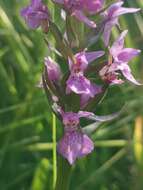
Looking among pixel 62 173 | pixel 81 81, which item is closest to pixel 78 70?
pixel 81 81

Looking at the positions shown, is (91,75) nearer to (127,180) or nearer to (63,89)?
(63,89)

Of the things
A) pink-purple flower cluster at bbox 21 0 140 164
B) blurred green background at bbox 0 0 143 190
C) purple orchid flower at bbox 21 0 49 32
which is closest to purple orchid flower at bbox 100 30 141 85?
pink-purple flower cluster at bbox 21 0 140 164

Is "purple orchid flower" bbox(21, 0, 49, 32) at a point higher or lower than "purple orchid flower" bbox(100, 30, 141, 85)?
higher

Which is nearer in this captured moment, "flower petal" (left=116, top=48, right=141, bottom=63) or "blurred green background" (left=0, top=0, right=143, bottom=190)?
"flower petal" (left=116, top=48, right=141, bottom=63)

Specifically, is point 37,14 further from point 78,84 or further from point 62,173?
point 62,173

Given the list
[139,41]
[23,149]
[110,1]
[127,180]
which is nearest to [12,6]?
[139,41]

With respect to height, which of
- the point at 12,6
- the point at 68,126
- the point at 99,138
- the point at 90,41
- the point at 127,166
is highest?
the point at 90,41

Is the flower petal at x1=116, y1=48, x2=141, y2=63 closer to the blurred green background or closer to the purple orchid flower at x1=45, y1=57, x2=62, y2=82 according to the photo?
the purple orchid flower at x1=45, y1=57, x2=62, y2=82

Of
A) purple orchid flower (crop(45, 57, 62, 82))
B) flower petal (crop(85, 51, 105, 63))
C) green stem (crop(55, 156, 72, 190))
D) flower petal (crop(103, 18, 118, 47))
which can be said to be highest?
flower petal (crop(103, 18, 118, 47))

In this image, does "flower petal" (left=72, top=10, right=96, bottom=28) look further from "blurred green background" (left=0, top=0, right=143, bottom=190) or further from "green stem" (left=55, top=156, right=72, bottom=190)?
"blurred green background" (left=0, top=0, right=143, bottom=190)
